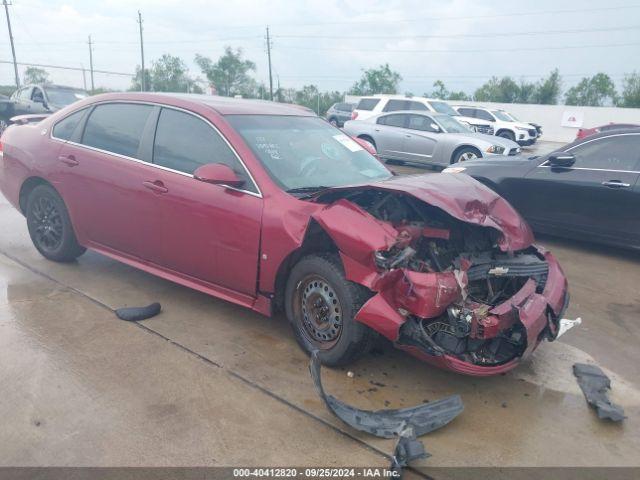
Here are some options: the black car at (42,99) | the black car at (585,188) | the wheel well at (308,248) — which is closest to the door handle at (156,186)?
the wheel well at (308,248)

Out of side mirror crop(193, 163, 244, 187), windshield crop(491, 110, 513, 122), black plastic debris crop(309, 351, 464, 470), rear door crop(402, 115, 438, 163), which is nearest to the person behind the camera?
black plastic debris crop(309, 351, 464, 470)

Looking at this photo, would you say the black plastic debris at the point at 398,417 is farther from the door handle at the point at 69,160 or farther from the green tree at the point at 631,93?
the green tree at the point at 631,93

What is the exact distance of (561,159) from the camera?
6.33 m

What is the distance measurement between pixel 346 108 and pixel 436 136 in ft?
47.2

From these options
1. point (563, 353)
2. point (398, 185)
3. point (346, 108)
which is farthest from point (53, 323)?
point (346, 108)

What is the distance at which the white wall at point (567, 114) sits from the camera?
35188 millimetres

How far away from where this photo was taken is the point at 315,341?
3.58m

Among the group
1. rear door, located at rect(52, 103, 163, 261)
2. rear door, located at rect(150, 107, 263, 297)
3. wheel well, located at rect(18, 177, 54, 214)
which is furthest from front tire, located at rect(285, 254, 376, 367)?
wheel well, located at rect(18, 177, 54, 214)

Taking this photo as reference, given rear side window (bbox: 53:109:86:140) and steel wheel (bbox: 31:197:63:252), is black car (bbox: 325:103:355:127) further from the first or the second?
steel wheel (bbox: 31:197:63:252)

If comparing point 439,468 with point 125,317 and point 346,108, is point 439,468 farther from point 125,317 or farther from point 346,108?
point 346,108

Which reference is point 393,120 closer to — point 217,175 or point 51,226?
point 51,226

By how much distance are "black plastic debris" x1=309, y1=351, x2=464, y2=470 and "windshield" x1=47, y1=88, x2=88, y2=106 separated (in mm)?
15424

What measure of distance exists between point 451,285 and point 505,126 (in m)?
20.1

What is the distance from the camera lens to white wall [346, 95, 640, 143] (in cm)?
3519
